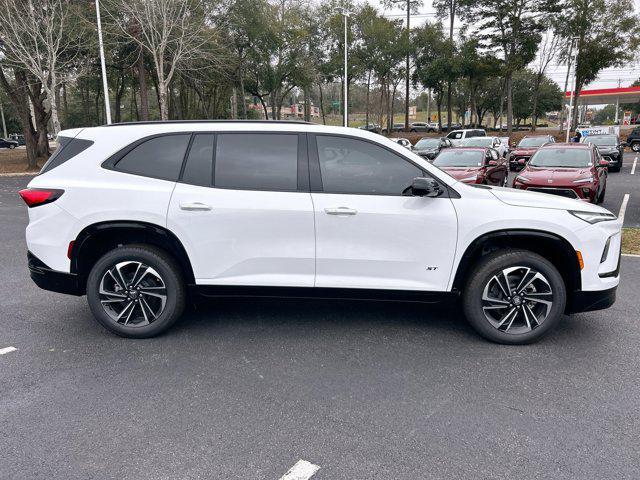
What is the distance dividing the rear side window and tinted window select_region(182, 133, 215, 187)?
91 centimetres

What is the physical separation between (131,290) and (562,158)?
33.4ft

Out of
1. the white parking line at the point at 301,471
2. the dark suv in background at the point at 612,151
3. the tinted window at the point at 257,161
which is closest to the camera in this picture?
the white parking line at the point at 301,471

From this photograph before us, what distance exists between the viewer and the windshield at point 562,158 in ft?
35.2

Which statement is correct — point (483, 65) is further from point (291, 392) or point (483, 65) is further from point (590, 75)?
point (291, 392)

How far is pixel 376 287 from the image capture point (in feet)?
13.0

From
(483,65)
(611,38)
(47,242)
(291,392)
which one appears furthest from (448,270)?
(611,38)

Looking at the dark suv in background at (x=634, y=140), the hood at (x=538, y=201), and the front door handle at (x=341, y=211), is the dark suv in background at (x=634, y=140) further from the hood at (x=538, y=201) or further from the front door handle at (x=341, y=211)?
the front door handle at (x=341, y=211)

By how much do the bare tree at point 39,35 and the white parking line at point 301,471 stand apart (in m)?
23.1

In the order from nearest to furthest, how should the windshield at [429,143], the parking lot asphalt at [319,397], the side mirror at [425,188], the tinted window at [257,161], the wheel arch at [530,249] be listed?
the parking lot asphalt at [319,397] → the side mirror at [425,188] → the wheel arch at [530,249] → the tinted window at [257,161] → the windshield at [429,143]

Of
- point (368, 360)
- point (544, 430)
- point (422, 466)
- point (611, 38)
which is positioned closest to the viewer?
point (422, 466)

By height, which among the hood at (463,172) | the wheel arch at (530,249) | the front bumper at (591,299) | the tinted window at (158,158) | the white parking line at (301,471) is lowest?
the white parking line at (301,471)

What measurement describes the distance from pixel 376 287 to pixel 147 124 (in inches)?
98.7

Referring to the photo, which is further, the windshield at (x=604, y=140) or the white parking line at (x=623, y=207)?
the windshield at (x=604, y=140)

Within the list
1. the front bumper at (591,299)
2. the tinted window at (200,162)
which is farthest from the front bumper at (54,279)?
the front bumper at (591,299)
